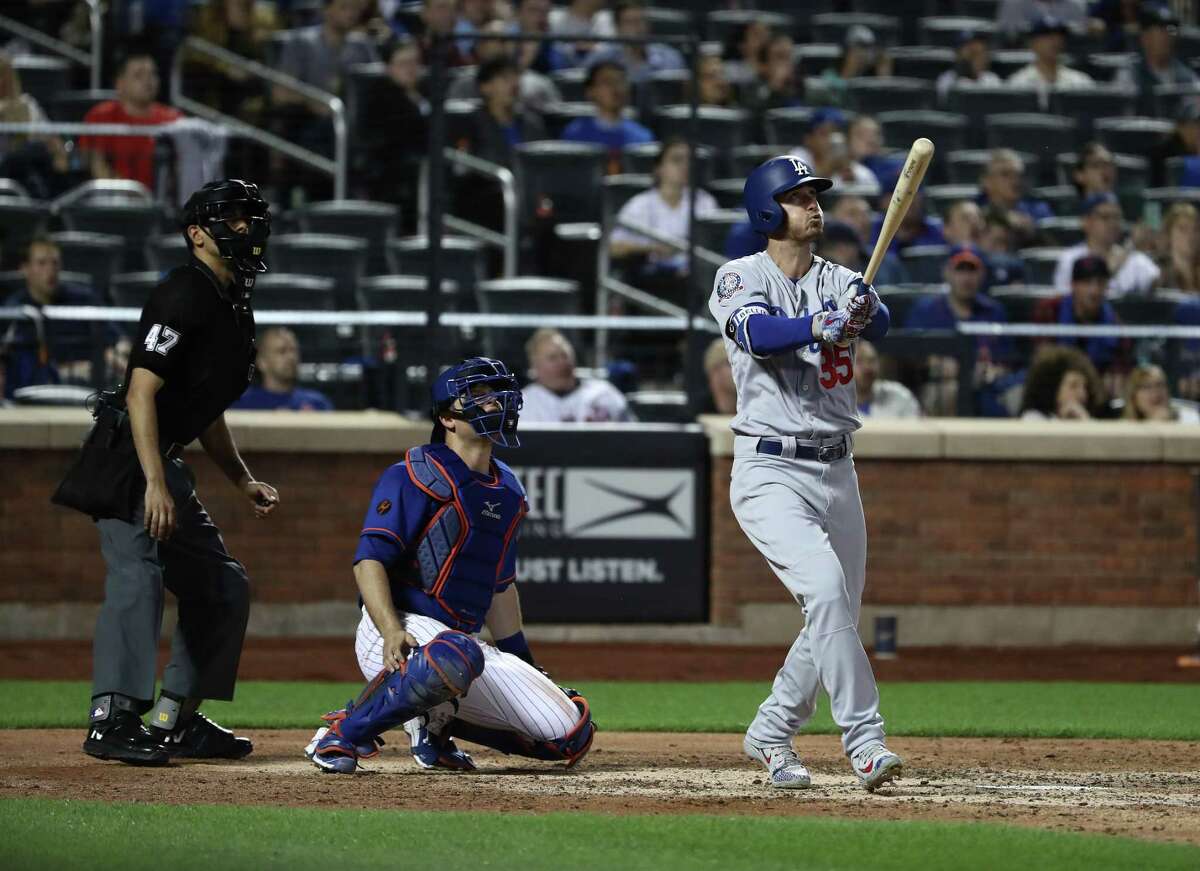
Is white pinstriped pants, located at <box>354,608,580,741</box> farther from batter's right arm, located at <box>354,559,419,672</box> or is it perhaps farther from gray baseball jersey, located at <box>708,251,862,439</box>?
gray baseball jersey, located at <box>708,251,862,439</box>

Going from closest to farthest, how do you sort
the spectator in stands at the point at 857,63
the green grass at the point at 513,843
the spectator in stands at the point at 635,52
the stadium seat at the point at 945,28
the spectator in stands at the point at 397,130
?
1. the green grass at the point at 513,843
2. the spectator in stands at the point at 397,130
3. the spectator in stands at the point at 635,52
4. the spectator in stands at the point at 857,63
5. the stadium seat at the point at 945,28

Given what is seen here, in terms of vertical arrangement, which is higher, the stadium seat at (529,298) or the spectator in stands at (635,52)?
the spectator in stands at (635,52)

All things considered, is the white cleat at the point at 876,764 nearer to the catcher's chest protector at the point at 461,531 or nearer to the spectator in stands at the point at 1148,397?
the catcher's chest protector at the point at 461,531

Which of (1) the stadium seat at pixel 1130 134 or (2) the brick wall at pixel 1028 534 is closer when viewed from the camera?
(2) the brick wall at pixel 1028 534

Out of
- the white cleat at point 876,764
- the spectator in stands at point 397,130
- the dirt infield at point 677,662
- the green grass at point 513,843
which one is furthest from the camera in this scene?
the spectator in stands at point 397,130

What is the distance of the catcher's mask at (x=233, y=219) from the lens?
615 centimetres

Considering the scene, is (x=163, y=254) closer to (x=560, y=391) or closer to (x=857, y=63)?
(x=560, y=391)

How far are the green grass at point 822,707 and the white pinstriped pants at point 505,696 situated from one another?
5.46 ft

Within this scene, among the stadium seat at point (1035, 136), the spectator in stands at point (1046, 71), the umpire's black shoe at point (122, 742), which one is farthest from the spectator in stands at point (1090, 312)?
the umpire's black shoe at point (122, 742)

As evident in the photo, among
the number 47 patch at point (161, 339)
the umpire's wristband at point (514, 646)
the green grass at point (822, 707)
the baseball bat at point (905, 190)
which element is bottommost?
the green grass at point (822, 707)

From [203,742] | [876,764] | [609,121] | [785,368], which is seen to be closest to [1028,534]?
[609,121]

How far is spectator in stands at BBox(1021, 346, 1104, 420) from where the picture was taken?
11289 millimetres

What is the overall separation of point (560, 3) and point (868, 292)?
39.2ft

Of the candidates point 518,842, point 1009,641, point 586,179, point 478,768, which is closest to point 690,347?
point 586,179
